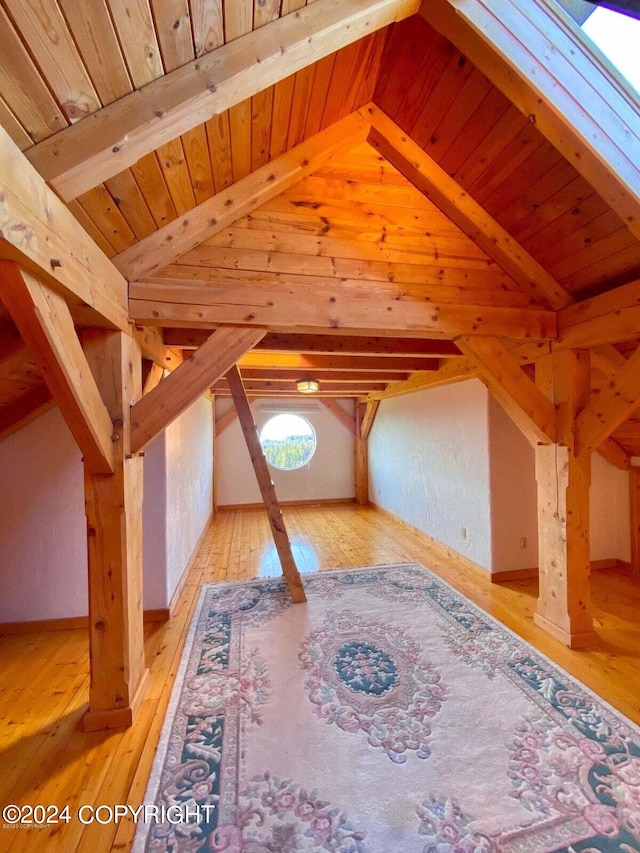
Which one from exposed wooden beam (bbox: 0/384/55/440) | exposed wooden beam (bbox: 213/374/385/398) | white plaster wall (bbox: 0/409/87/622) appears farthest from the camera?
exposed wooden beam (bbox: 213/374/385/398)

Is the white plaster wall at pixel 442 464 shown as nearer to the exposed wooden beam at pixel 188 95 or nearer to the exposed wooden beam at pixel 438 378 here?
the exposed wooden beam at pixel 438 378

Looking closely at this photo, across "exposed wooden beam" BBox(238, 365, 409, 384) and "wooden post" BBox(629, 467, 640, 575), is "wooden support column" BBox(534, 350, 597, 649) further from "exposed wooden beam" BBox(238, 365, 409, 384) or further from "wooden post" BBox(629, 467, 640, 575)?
"exposed wooden beam" BBox(238, 365, 409, 384)

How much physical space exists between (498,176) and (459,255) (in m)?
0.46

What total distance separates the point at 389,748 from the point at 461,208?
2926 mm

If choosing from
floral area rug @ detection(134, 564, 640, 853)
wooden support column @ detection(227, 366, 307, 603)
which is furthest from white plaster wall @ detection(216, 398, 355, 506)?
floral area rug @ detection(134, 564, 640, 853)

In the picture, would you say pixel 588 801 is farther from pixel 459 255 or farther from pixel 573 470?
pixel 459 255

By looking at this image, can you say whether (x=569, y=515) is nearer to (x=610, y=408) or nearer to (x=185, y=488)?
(x=610, y=408)

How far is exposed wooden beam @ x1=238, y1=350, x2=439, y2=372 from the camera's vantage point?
386 centimetres

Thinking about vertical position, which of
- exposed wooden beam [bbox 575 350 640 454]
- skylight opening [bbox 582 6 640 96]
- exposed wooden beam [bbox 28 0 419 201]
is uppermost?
skylight opening [bbox 582 6 640 96]

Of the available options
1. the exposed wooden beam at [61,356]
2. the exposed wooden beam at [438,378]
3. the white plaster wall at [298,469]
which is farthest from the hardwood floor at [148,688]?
the white plaster wall at [298,469]

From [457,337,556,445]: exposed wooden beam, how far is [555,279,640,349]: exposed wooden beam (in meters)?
0.40

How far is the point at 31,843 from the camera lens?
1173 millimetres

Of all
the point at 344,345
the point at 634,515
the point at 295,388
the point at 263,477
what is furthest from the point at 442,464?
the point at 295,388

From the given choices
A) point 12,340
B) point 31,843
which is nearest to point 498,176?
point 12,340
